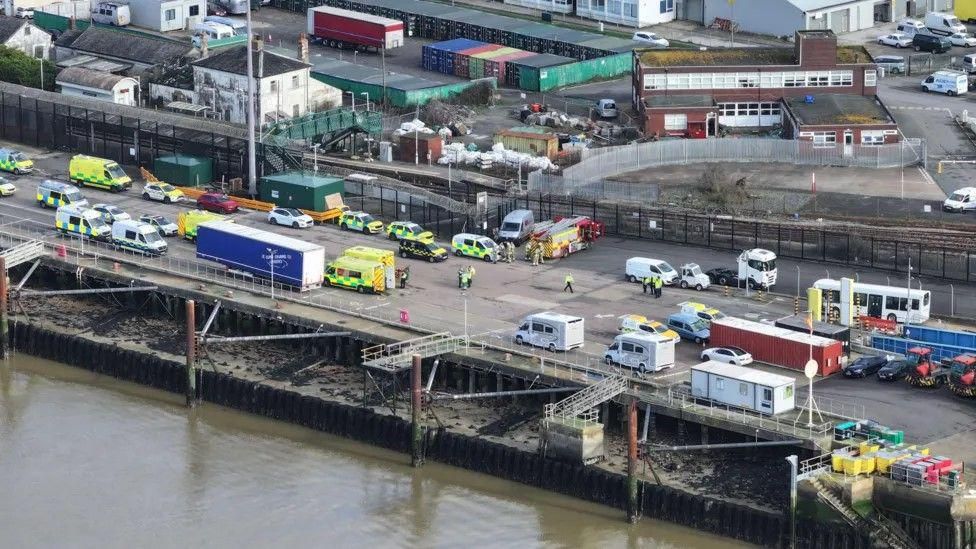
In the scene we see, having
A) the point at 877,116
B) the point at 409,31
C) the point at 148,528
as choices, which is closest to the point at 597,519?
the point at 148,528

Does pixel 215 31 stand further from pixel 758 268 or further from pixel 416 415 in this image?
pixel 416 415

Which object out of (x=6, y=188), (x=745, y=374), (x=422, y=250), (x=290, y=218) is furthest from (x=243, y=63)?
(x=745, y=374)

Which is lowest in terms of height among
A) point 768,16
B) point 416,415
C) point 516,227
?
point 416,415

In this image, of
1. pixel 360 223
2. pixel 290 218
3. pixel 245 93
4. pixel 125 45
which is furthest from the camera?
pixel 125 45

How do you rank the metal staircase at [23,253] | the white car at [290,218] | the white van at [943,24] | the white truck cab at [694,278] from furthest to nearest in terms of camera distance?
the white van at [943,24]
the white car at [290,218]
the metal staircase at [23,253]
the white truck cab at [694,278]

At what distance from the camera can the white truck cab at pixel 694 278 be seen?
3570 inches

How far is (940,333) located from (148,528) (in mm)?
29437

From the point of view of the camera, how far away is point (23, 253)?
94250mm

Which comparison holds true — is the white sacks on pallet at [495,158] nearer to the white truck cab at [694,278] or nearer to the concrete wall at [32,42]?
the white truck cab at [694,278]

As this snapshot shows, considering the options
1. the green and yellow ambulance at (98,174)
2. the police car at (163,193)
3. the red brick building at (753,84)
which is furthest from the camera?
the red brick building at (753,84)

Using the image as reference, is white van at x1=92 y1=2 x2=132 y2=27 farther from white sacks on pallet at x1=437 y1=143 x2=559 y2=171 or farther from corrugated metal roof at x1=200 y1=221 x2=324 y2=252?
corrugated metal roof at x1=200 y1=221 x2=324 y2=252

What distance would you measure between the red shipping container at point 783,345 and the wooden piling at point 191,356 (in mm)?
19405

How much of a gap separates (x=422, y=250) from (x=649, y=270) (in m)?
9.86

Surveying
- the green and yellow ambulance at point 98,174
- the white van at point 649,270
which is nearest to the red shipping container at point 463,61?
the green and yellow ambulance at point 98,174
